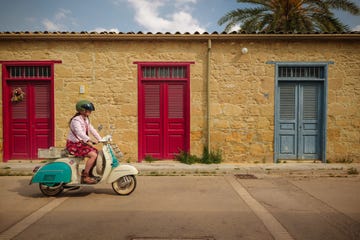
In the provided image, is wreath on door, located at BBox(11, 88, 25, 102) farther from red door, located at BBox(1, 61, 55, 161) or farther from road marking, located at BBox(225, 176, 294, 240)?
road marking, located at BBox(225, 176, 294, 240)

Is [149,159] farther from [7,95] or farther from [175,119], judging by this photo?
[7,95]

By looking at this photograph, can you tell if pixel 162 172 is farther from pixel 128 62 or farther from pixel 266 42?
pixel 266 42

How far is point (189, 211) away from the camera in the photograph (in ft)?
15.4

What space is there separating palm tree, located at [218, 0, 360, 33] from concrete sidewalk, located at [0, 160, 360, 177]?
6.88m

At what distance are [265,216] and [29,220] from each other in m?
3.54

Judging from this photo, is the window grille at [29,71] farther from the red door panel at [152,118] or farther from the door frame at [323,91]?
the door frame at [323,91]

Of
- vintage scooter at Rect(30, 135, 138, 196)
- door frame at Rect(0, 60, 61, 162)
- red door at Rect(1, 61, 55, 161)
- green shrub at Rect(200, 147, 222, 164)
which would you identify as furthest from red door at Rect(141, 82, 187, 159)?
vintage scooter at Rect(30, 135, 138, 196)

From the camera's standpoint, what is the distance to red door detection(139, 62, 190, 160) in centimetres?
940

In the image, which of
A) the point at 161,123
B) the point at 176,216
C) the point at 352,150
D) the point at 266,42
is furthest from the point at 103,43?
the point at 352,150

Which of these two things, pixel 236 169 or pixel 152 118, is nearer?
pixel 236 169

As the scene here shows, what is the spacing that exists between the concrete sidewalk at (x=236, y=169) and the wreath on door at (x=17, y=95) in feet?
6.72

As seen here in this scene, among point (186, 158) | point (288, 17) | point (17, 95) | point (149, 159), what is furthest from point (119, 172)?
point (288, 17)

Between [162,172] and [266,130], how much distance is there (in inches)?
145

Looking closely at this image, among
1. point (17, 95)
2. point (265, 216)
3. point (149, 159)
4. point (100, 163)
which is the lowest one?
point (265, 216)
